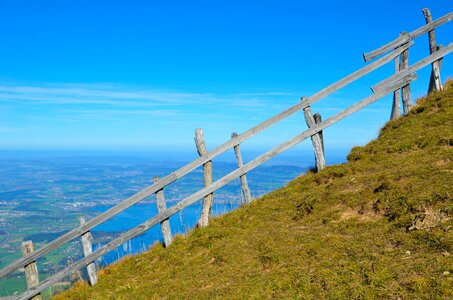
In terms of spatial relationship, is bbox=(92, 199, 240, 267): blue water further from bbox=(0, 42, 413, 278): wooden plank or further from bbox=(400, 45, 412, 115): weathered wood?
bbox=(400, 45, 412, 115): weathered wood

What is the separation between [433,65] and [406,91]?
1812mm

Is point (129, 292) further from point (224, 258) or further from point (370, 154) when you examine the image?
point (370, 154)

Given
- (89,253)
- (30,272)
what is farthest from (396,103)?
(30,272)

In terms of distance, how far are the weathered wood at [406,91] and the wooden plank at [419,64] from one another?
0.26m

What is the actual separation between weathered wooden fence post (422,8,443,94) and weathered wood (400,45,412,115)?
1415 millimetres

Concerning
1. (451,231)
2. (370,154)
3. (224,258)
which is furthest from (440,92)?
(224,258)

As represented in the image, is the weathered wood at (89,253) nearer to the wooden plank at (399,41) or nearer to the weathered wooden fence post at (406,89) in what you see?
the wooden plank at (399,41)

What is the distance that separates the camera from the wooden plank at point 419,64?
12102 millimetres

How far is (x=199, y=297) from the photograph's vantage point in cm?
676

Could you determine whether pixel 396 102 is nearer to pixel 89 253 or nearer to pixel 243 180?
pixel 243 180

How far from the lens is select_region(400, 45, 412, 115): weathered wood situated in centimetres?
1267

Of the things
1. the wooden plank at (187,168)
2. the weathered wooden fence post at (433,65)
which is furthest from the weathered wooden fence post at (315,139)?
the weathered wooden fence post at (433,65)

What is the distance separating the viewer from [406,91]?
12.8 m

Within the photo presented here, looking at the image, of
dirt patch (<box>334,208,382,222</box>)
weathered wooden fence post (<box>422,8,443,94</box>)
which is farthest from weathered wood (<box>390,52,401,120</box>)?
dirt patch (<box>334,208,382,222</box>)
